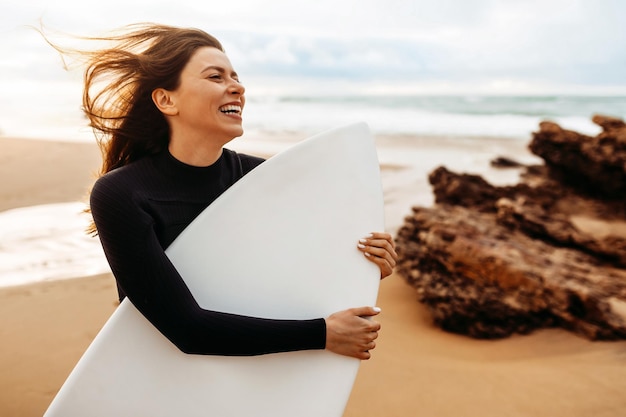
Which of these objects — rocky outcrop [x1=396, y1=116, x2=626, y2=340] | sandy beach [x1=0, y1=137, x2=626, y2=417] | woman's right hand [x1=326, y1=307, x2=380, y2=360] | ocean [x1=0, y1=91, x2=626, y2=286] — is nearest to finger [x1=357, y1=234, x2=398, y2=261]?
woman's right hand [x1=326, y1=307, x2=380, y2=360]

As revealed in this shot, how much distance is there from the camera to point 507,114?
65.3 feet

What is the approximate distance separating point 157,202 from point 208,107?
284mm

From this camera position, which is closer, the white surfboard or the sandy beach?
the white surfboard

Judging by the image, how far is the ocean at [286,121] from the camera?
441 centimetres

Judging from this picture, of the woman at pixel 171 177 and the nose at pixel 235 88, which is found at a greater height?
the nose at pixel 235 88

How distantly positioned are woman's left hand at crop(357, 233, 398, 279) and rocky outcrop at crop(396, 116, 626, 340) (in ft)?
4.76

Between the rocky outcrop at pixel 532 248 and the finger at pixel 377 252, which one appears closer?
the finger at pixel 377 252

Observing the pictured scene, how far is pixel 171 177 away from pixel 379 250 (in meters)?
0.63

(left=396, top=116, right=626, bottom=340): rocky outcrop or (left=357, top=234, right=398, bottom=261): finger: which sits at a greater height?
(left=357, top=234, right=398, bottom=261): finger

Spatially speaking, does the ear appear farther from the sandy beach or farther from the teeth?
the sandy beach

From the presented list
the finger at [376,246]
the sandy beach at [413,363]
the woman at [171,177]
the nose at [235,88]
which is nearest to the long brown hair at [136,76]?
the woman at [171,177]

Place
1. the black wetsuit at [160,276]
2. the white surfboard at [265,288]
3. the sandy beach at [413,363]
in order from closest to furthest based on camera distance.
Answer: the black wetsuit at [160,276]
the white surfboard at [265,288]
the sandy beach at [413,363]

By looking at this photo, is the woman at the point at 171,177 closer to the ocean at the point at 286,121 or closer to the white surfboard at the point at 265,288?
the white surfboard at the point at 265,288

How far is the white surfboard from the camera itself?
1.32 meters
